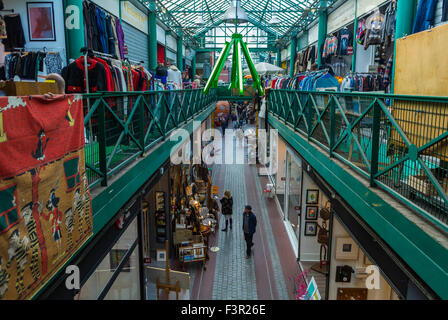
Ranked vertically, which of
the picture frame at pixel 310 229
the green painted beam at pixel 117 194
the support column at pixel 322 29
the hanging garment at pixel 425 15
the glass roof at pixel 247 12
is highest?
the glass roof at pixel 247 12

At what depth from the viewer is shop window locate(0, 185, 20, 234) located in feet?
6.13

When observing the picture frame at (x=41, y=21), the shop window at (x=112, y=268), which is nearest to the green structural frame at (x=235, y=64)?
the shop window at (x=112, y=268)

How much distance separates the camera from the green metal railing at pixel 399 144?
2594mm

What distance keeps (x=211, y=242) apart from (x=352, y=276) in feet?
15.6

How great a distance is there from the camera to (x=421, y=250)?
2.42m

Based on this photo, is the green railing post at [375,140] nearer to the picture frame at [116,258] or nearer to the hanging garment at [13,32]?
the picture frame at [116,258]

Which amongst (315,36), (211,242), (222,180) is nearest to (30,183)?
(211,242)

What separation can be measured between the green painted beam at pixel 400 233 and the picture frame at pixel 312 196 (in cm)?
392

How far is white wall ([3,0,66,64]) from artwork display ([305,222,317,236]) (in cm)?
701

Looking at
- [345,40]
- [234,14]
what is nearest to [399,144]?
[234,14]

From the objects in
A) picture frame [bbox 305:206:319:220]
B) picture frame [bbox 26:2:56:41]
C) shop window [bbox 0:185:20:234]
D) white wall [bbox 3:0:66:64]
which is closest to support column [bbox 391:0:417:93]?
picture frame [bbox 305:206:319:220]

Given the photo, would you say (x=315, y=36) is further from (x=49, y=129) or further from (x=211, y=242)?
(x=49, y=129)

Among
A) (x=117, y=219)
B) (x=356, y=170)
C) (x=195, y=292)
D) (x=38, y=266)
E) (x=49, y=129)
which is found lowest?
(x=195, y=292)

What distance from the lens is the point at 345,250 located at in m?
5.81
